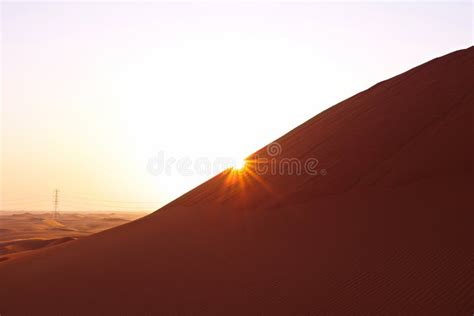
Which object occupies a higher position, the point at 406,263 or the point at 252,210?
the point at 252,210

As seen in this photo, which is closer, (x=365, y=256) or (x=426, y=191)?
(x=365, y=256)

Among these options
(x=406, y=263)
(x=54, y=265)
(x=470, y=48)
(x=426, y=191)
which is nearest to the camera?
(x=406, y=263)

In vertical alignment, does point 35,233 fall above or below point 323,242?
above

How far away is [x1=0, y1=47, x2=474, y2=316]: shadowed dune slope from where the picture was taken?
26.2ft

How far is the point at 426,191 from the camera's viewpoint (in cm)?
1107

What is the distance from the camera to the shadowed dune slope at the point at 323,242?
799cm

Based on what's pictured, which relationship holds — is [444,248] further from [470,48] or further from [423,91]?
[470,48]

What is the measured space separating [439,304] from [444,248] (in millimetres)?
1779

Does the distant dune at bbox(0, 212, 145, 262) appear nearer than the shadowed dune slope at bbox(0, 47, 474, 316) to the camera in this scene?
No

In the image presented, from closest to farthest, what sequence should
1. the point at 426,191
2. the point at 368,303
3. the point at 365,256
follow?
the point at 368,303
the point at 365,256
the point at 426,191

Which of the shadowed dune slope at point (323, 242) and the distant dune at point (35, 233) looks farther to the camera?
the distant dune at point (35, 233)

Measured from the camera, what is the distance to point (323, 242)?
10.4m

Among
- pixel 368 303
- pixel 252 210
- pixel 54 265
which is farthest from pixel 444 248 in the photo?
pixel 54 265

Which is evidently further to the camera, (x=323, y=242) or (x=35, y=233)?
(x=35, y=233)
